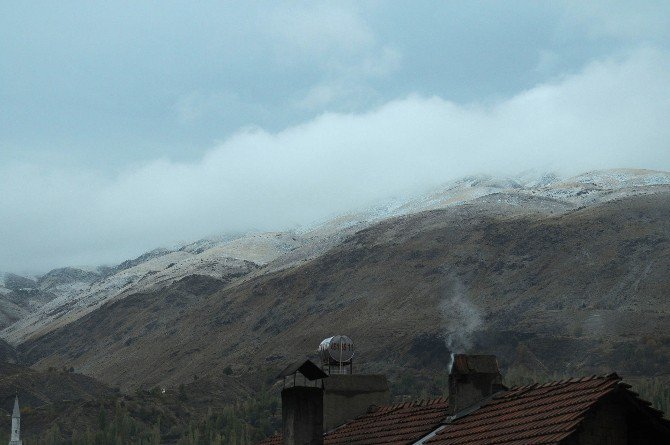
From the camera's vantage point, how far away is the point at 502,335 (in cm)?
12381

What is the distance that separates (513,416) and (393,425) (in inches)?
133

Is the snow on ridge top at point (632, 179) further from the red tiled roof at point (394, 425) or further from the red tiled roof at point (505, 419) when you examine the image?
the red tiled roof at point (505, 419)

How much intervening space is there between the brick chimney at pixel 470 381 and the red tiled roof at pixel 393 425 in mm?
431

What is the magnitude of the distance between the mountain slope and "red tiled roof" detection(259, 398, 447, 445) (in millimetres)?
91970

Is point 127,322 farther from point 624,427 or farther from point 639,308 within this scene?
point 624,427

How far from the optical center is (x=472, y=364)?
17.0 m

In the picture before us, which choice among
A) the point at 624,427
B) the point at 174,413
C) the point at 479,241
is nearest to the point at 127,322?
the point at 479,241

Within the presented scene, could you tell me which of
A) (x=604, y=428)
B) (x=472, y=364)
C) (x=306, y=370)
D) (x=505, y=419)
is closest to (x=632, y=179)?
(x=306, y=370)

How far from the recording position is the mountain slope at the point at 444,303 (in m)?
122

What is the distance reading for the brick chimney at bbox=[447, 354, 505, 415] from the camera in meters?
16.9

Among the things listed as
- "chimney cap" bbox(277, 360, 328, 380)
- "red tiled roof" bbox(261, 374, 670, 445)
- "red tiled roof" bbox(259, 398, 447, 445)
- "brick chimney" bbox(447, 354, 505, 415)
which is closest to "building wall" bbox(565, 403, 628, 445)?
"red tiled roof" bbox(261, 374, 670, 445)

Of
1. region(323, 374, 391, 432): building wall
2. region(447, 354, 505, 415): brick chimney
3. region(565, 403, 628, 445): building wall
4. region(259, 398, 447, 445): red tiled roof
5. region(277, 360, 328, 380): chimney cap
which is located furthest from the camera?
region(323, 374, 391, 432): building wall

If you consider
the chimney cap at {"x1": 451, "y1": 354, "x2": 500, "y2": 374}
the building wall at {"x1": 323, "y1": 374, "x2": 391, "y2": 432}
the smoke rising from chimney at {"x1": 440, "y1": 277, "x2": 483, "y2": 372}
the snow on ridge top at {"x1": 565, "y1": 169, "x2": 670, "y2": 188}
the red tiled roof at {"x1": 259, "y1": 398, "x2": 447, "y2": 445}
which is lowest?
the red tiled roof at {"x1": 259, "y1": 398, "x2": 447, "y2": 445}

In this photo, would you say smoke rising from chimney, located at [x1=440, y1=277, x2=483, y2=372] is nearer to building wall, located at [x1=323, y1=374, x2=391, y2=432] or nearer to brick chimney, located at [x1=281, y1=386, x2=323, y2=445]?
building wall, located at [x1=323, y1=374, x2=391, y2=432]
